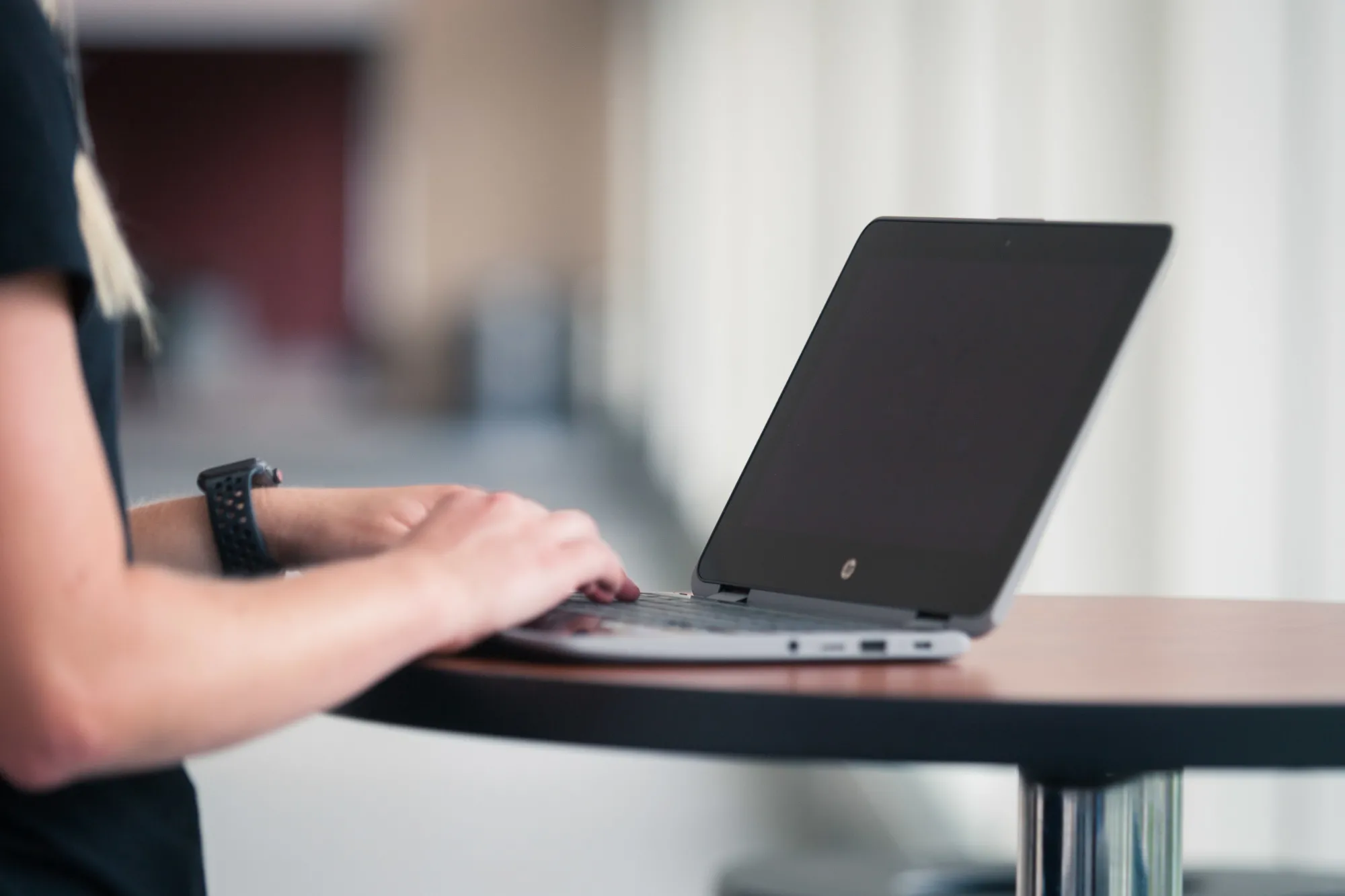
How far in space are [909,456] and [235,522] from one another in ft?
1.41

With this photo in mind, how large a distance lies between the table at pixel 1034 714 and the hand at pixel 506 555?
1.2 inches

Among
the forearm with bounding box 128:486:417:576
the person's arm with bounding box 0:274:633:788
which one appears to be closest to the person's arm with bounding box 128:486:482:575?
the forearm with bounding box 128:486:417:576

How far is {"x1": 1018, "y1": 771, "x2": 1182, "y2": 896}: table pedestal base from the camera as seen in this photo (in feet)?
3.04

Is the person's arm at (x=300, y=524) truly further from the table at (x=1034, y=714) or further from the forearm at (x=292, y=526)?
the table at (x=1034, y=714)

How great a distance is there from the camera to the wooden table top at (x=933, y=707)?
706mm

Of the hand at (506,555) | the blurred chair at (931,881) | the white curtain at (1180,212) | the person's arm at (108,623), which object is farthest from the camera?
the white curtain at (1180,212)

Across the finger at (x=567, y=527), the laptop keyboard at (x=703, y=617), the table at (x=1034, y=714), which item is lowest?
the table at (x=1034, y=714)

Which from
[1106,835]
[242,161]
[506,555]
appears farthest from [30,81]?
[242,161]

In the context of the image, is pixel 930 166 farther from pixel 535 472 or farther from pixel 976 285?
pixel 535 472

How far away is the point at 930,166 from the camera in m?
3.13

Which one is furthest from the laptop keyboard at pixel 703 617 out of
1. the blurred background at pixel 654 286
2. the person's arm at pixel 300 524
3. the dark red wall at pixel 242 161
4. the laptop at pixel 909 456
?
the dark red wall at pixel 242 161

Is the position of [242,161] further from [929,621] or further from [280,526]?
[929,621]

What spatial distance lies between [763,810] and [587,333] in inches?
213

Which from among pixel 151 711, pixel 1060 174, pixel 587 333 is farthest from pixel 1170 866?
pixel 587 333
